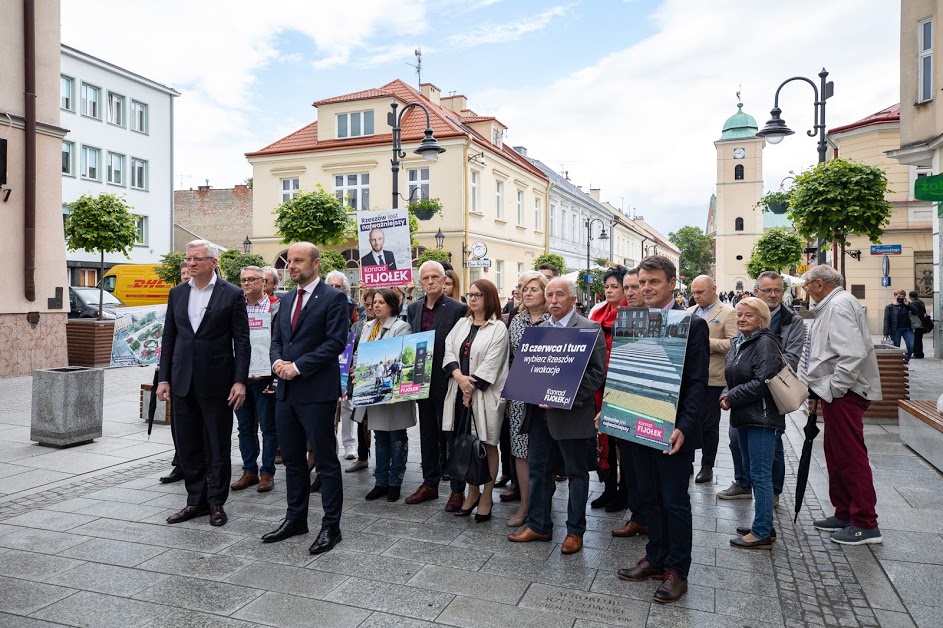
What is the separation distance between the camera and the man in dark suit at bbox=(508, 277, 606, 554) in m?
4.87

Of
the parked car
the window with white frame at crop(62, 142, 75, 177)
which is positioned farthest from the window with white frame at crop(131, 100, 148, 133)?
the parked car

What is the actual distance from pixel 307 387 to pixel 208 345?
1.09m

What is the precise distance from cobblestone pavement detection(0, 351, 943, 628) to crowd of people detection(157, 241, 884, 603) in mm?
188

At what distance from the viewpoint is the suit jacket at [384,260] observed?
835 centimetres

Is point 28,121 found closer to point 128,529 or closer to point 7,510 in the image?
point 7,510

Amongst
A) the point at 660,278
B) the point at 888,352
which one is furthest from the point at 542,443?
the point at 888,352

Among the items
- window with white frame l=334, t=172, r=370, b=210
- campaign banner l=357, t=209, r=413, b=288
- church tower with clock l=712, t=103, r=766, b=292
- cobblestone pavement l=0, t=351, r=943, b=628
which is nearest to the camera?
cobblestone pavement l=0, t=351, r=943, b=628

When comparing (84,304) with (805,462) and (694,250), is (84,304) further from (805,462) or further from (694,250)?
(694,250)

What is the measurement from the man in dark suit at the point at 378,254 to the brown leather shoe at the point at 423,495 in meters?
3.00

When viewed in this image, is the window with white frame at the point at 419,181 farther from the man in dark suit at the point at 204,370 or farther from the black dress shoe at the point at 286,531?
the black dress shoe at the point at 286,531

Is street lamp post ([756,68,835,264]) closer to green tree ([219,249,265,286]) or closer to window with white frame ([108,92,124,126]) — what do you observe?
green tree ([219,249,265,286])

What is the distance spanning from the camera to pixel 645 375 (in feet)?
13.7

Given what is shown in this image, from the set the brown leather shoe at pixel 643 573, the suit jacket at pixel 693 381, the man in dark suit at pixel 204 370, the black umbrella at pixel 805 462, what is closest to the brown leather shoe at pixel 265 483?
the man in dark suit at pixel 204 370

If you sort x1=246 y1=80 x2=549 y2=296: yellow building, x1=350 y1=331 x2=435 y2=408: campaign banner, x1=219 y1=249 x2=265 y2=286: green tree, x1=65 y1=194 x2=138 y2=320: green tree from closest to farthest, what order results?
x1=350 y1=331 x2=435 y2=408: campaign banner
x1=65 y1=194 x2=138 y2=320: green tree
x1=219 y1=249 x2=265 y2=286: green tree
x1=246 y1=80 x2=549 y2=296: yellow building
